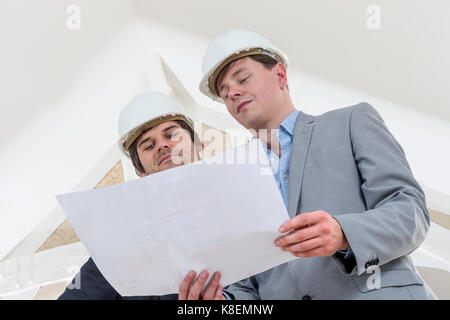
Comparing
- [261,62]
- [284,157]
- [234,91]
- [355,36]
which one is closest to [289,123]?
[284,157]

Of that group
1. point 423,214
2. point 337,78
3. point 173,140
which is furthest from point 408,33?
point 423,214

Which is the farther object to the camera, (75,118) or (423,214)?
(75,118)

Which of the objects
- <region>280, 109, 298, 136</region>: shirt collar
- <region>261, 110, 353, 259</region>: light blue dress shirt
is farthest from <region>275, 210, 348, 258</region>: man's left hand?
<region>280, 109, 298, 136</region>: shirt collar

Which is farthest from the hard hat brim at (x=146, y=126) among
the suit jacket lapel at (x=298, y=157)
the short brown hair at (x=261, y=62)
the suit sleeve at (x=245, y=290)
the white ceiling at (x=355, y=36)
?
the white ceiling at (x=355, y=36)

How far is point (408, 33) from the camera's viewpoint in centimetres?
310

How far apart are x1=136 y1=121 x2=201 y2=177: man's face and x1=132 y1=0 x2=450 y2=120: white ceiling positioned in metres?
1.71

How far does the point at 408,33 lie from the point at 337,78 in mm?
586

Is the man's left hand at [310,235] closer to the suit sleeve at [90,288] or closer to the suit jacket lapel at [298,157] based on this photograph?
the suit jacket lapel at [298,157]

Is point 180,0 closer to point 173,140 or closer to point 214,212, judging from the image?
point 173,140

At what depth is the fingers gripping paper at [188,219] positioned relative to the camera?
0.91 m

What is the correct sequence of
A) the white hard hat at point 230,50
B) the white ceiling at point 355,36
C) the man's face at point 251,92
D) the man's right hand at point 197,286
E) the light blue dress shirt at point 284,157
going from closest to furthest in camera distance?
the man's right hand at point 197,286 < the light blue dress shirt at point 284,157 < the man's face at point 251,92 < the white hard hat at point 230,50 < the white ceiling at point 355,36

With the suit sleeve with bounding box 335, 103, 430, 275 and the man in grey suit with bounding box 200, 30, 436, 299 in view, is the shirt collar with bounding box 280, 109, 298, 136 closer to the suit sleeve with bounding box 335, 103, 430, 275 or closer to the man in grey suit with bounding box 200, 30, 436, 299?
the man in grey suit with bounding box 200, 30, 436, 299

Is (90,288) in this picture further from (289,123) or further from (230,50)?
(230,50)
